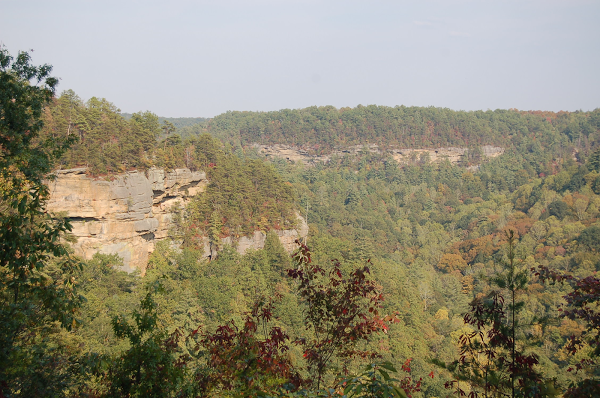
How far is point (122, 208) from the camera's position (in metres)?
30.0

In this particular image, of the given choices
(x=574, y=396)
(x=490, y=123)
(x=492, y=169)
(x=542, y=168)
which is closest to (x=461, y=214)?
(x=492, y=169)

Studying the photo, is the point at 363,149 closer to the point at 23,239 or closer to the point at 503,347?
the point at 503,347

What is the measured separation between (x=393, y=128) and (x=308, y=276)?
13301 centimetres

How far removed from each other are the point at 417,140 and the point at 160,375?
441ft

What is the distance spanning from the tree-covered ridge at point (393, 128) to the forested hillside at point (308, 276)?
1.05 m

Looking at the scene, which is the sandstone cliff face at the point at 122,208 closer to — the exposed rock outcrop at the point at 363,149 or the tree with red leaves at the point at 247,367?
the tree with red leaves at the point at 247,367

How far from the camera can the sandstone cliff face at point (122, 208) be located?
1075 inches

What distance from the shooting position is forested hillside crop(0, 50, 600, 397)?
530cm

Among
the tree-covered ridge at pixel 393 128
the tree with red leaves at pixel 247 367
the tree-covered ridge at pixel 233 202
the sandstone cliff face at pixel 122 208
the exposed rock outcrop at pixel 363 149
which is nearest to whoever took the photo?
the tree with red leaves at pixel 247 367

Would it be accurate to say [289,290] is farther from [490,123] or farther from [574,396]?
[490,123]

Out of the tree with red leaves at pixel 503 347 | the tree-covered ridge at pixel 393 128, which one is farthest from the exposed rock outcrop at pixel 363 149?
the tree with red leaves at pixel 503 347

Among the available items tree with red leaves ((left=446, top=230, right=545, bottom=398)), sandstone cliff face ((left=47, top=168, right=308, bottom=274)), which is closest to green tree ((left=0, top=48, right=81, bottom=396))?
tree with red leaves ((left=446, top=230, right=545, bottom=398))

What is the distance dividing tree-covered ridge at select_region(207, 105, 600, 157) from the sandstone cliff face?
280 feet

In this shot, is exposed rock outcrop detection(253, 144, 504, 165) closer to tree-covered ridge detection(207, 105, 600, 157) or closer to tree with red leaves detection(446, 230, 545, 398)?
tree-covered ridge detection(207, 105, 600, 157)
